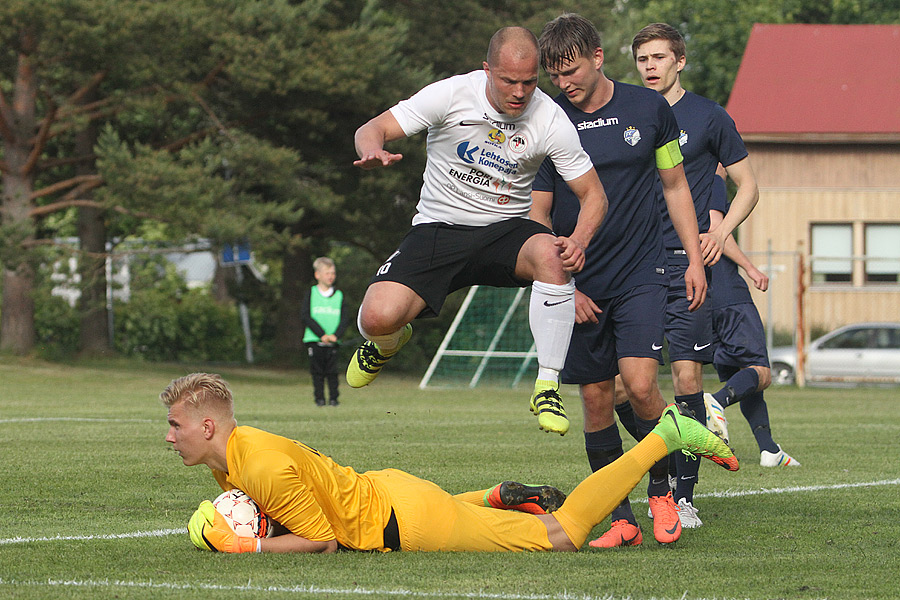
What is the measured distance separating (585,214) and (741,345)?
382 centimetres

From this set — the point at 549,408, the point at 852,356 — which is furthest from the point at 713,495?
the point at 852,356

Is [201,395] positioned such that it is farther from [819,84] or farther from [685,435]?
[819,84]

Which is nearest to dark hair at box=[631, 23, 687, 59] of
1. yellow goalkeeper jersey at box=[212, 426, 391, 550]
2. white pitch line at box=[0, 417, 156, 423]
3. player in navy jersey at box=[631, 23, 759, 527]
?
player in navy jersey at box=[631, 23, 759, 527]

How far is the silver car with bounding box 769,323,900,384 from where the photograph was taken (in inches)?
995

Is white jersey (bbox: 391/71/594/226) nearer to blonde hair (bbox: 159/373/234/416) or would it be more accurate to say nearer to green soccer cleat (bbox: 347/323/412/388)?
green soccer cleat (bbox: 347/323/412/388)

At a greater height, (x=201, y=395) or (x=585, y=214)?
(x=585, y=214)

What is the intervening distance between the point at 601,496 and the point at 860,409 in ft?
43.3

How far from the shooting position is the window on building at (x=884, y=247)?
3106cm

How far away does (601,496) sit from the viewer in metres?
5.48

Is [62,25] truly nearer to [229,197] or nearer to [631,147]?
[229,197]

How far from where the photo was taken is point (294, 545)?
519 centimetres

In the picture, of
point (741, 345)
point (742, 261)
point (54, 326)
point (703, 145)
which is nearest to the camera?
point (703, 145)

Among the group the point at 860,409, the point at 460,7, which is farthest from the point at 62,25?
the point at 860,409

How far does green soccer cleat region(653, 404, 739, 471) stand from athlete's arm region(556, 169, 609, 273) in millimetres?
794
